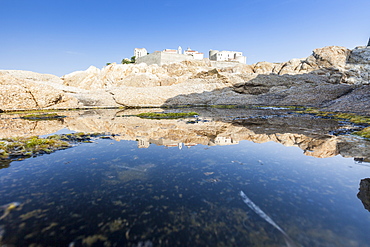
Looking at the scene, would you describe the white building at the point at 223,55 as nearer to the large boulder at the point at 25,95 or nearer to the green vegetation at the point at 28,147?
the large boulder at the point at 25,95

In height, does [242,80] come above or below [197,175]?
above

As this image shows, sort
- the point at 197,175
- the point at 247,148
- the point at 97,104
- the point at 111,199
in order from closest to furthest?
the point at 111,199 → the point at 197,175 → the point at 247,148 → the point at 97,104

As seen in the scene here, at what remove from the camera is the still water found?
1.49 m

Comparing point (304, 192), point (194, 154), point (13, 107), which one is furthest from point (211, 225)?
point (13, 107)

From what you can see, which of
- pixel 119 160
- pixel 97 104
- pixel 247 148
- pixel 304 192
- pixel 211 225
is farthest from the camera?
pixel 97 104

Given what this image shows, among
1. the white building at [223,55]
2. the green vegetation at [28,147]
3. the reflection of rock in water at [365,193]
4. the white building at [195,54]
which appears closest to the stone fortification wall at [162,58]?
the white building at [195,54]

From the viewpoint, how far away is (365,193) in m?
2.08

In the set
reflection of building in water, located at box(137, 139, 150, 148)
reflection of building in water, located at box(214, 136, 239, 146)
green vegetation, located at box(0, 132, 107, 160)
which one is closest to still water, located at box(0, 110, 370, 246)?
green vegetation, located at box(0, 132, 107, 160)

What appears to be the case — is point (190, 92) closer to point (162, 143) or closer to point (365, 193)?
point (162, 143)

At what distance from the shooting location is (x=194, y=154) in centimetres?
350

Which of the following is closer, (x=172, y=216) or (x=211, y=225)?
(x=211, y=225)

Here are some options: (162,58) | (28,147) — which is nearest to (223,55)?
(162,58)

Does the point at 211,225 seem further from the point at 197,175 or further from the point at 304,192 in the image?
the point at 304,192

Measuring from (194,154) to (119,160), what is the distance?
1255mm
